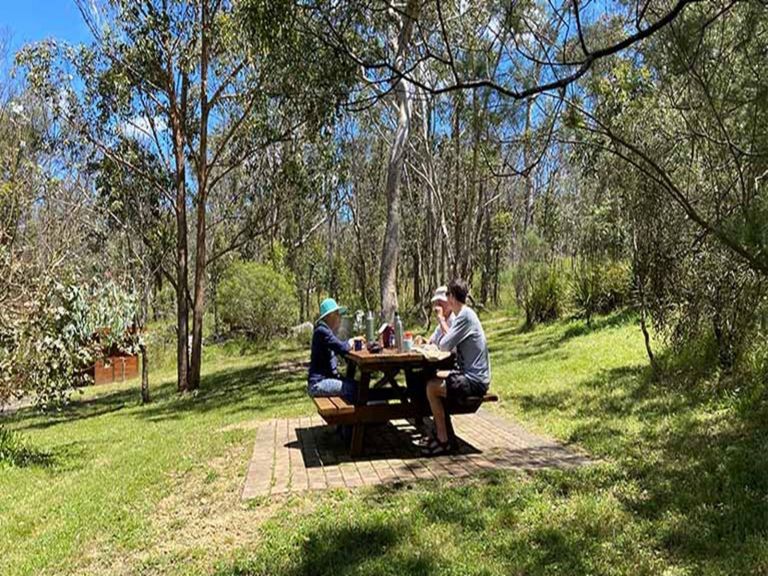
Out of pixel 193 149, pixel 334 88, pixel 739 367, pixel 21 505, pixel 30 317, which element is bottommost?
pixel 21 505

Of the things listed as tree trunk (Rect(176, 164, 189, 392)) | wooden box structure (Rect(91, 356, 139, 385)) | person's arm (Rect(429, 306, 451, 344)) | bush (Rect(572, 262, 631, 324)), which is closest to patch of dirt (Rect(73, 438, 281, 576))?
person's arm (Rect(429, 306, 451, 344))

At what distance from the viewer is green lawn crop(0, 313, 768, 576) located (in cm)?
326

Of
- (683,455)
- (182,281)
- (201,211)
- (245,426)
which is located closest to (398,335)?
(683,455)

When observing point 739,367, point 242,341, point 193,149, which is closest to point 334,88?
point 739,367

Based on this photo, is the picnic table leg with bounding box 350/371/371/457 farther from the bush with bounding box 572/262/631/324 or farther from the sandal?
the bush with bounding box 572/262/631/324

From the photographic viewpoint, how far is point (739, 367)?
21.2 feet

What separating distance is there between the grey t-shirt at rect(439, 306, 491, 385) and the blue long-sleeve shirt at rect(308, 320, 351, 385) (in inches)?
38.8

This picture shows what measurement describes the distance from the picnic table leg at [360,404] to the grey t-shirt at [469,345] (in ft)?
2.17

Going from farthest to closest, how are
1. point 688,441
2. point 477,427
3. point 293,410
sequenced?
1. point 293,410
2. point 477,427
3. point 688,441

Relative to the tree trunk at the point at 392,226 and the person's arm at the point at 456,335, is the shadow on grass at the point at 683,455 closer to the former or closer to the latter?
the person's arm at the point at 456,335

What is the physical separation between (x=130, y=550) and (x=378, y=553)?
4.71ft

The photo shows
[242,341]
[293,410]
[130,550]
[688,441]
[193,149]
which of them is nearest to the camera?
[130,550]

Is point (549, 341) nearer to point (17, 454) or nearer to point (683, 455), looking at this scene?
point (683, 455)

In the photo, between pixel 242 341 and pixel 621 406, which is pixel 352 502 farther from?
pixel 242 341
